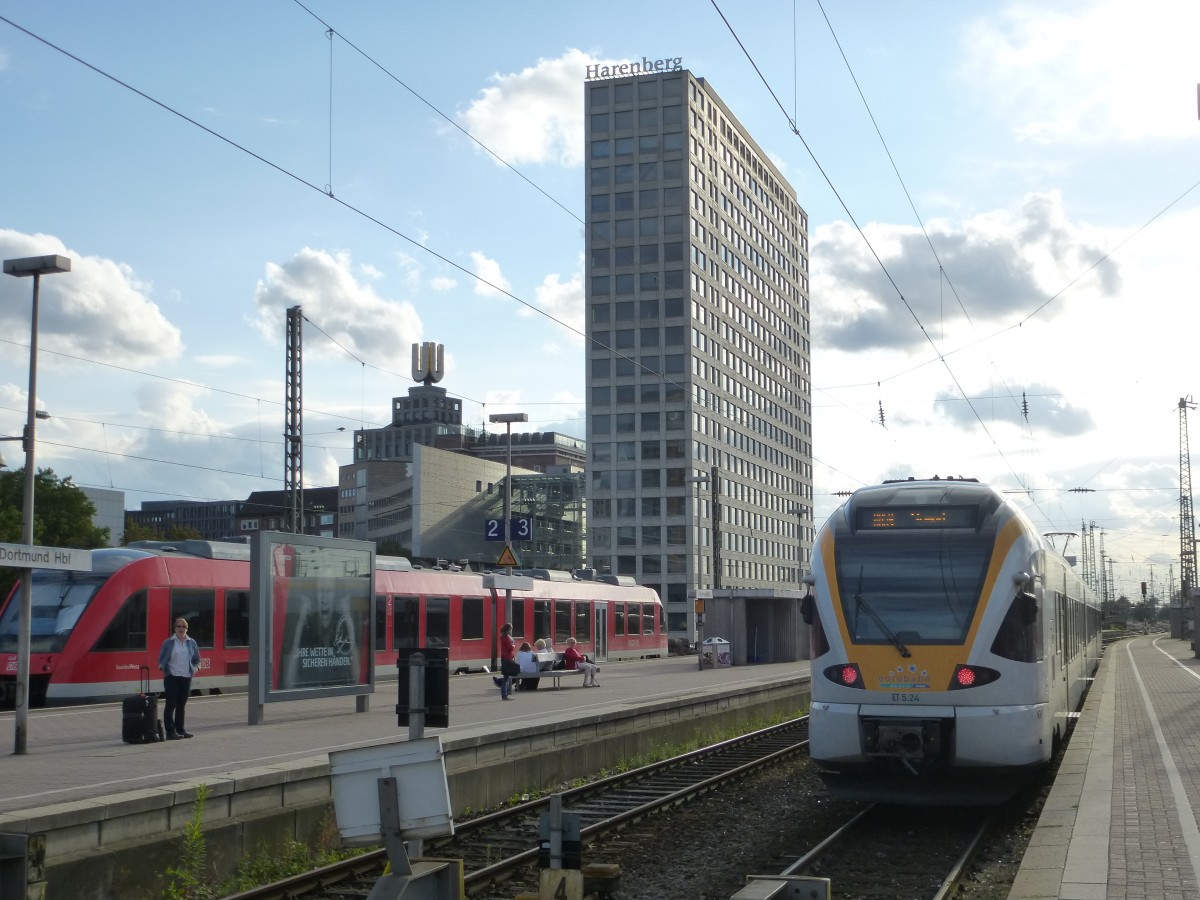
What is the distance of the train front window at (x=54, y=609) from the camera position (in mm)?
23500

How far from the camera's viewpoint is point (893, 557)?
13234 mm

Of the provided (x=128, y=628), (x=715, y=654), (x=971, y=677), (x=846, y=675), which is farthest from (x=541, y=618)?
(x=971, y=677)

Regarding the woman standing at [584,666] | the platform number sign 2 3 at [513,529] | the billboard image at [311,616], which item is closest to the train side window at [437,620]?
the woman standing at [584,666]

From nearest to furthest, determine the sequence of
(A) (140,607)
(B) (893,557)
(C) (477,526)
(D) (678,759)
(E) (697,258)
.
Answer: (B) (893,557)
(D) (678,759)
(A) (140,607)
(E) (697,258)
(C) (477,526)

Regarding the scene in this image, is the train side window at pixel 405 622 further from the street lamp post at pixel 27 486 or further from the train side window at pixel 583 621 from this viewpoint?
the street lamp post at pixel 27 486

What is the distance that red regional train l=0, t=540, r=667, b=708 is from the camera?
23.5 meters

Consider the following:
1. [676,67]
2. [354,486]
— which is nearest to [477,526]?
[354,486]

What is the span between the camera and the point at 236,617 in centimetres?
2703

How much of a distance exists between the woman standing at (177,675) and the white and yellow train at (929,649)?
818 centimetres

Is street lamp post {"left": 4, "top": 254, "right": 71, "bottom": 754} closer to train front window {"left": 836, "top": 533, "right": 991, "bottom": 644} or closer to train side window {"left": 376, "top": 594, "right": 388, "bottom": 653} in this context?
train front window {"left": 836, "top": 533, "right": 991, "bottom": 644}

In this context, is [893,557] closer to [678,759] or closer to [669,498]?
[678,759]

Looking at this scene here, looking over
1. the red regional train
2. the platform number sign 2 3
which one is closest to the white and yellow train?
the red regional train

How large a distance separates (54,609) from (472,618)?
45.1ft

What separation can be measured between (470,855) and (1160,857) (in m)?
5.59
